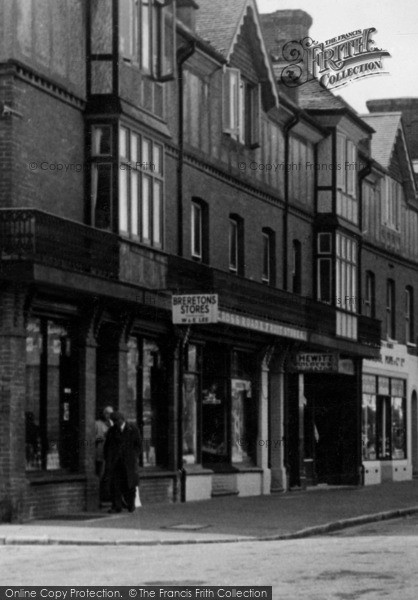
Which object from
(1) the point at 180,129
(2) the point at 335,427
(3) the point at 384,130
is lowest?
(2) the point at 335,427

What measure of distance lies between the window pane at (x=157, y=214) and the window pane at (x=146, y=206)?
0.87 feet

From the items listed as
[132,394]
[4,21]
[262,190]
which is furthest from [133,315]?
[262,190]

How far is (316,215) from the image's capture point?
39906mm

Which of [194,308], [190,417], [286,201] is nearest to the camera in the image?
[194,308]

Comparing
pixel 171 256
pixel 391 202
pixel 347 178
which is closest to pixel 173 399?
pixel 171 256

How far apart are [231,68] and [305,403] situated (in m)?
10.4

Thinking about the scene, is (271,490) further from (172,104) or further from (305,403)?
(172,104)

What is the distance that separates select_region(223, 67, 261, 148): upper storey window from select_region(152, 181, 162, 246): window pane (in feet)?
15.7

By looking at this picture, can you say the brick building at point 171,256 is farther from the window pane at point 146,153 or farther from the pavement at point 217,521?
the pavement at point 217,521

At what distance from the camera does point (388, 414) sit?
153 ft

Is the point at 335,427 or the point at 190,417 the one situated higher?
the point at 190,417

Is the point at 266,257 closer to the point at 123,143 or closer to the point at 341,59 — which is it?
the point at 341,59

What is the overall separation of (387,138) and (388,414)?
8633mm

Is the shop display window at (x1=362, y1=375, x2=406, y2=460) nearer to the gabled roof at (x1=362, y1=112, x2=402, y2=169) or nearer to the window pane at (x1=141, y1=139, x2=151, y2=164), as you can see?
the gabled roof at (x1=362, y1=112, x2=402, y2=169)
